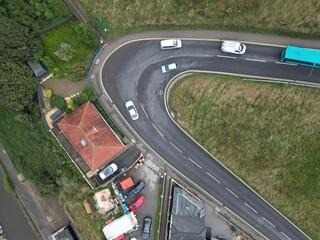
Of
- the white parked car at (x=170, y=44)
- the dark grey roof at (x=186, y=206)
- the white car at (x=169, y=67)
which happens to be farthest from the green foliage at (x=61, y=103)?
the dark grey roof at (x=186, y=206)

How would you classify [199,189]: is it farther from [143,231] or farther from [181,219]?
[143,231]

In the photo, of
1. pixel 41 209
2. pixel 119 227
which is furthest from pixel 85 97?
pixel 41 209

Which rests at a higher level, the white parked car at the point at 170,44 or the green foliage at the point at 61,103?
the green foliage at the point at 61,103

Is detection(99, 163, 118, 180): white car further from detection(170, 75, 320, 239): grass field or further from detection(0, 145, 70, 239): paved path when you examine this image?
detection(170, 75, 320, 239): grass field

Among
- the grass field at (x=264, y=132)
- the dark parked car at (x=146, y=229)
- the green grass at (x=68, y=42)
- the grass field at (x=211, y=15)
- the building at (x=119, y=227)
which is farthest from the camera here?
the green grass at (x=68, y=42)

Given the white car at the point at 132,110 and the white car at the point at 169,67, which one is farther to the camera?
the white car at the point at 132,110

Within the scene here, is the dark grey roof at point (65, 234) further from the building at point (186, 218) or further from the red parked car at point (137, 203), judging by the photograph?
the building at point (186, 218)

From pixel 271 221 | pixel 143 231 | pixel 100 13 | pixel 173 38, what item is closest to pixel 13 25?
Result: pixel 100 13
